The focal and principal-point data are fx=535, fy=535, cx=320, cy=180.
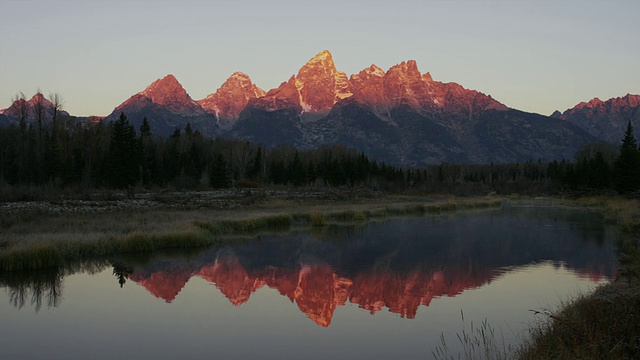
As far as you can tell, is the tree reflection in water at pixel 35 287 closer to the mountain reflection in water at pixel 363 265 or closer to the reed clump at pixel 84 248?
the mountain reflection in water at pixel 363 265

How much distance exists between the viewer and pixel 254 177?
125125 millimetres

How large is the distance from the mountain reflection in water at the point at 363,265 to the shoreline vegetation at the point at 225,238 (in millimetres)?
1826

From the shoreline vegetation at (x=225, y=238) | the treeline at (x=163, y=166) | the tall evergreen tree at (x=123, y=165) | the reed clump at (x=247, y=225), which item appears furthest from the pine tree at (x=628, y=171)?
the tall evergreen tree at (x=123, y=165)

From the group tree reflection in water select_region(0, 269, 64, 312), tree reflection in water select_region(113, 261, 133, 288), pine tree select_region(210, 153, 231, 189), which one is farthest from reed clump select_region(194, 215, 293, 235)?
pine tree select_region(210, 153, 231, 189)

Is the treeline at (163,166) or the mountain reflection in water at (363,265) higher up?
the treeline at (163,166)

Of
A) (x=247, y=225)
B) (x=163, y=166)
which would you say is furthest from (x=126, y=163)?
(x=247, y=225)

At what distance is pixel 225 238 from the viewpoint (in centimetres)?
3922

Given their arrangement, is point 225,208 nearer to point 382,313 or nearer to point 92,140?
point 382,313

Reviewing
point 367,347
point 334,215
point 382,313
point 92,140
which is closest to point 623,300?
point 367,347

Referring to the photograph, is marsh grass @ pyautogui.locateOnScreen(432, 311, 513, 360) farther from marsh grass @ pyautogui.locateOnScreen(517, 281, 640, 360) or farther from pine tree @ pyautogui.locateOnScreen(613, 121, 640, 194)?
pine tree @ pyautogui.locateOnScreen(613, 121, 640, 194)

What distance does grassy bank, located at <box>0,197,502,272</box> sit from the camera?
2627 cm

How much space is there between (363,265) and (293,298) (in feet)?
28.6

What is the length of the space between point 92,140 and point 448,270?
3183 inches

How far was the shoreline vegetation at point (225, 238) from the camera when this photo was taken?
1093cm
